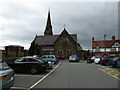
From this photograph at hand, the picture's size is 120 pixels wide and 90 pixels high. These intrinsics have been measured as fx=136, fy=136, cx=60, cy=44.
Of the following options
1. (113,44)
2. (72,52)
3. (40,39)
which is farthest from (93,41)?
(40,39)

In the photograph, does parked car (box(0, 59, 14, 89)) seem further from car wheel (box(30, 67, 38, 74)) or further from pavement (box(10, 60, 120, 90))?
car wheel (box(30, 67, 38, 74))

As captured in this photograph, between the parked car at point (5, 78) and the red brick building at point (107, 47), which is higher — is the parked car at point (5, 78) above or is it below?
below

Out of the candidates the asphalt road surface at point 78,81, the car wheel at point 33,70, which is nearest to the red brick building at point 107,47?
the asphalt road surface at point 78,81

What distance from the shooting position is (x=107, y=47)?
2427 inches

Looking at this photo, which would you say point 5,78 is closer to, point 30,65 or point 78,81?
point 78,81

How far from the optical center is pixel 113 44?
60.9 metres

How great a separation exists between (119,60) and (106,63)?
4.95 m

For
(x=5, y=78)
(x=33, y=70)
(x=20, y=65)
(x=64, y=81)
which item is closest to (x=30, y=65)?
(x=33, y=70)

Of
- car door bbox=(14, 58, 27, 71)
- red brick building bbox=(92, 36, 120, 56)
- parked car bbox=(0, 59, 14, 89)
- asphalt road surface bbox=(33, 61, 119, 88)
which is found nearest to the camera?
parked car bbox=(0, 59, 14, 89)

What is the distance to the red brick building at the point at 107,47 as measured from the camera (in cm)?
6028

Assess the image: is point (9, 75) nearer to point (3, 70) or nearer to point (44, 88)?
point (3, 70)

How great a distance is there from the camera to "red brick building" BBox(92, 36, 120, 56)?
60.3 m

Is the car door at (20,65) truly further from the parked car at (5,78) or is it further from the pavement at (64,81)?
the parked car at (5,78)

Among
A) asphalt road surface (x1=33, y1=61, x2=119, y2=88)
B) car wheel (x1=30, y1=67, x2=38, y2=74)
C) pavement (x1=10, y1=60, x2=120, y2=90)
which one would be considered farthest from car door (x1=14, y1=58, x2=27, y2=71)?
asphalt road surface (x1=33, y1=61, x2=119, y2=88)
